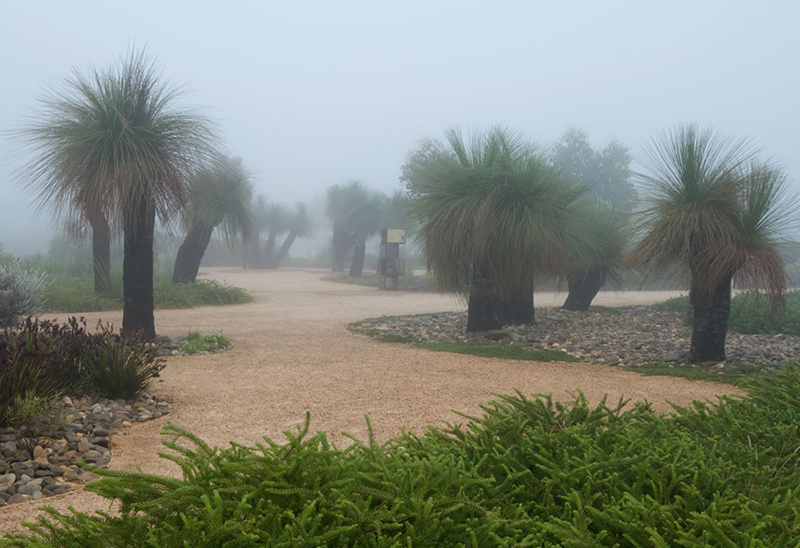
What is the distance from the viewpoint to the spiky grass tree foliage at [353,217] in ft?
112

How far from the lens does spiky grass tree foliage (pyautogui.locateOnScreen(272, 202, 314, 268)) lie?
42.2m

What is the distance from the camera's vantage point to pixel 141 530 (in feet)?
5.79

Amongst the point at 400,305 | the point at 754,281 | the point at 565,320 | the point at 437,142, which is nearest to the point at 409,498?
the point at 754,281

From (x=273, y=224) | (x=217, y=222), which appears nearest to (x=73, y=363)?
(x=217, y=222)

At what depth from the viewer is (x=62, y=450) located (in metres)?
4.21

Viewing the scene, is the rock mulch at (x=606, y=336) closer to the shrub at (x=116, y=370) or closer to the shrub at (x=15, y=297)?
the shrub at (x=116, y=370)

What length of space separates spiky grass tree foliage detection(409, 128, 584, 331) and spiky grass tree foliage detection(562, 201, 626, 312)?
81.6 inches

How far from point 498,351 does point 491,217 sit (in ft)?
6.97

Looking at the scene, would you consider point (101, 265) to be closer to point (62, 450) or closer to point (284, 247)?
point (62, 450)

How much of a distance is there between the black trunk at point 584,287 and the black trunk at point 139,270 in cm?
853

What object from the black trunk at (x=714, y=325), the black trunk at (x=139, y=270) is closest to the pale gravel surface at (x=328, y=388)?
the black trunk at (x=714, y=325)

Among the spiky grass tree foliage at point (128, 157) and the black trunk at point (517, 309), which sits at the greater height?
the spiky grass tree foliage at point (128, 157)

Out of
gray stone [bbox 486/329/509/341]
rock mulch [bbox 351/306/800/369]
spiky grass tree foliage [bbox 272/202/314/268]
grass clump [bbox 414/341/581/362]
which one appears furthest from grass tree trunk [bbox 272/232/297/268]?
grass clump [bbox 414/341/581/362]

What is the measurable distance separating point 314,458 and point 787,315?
449 inches
